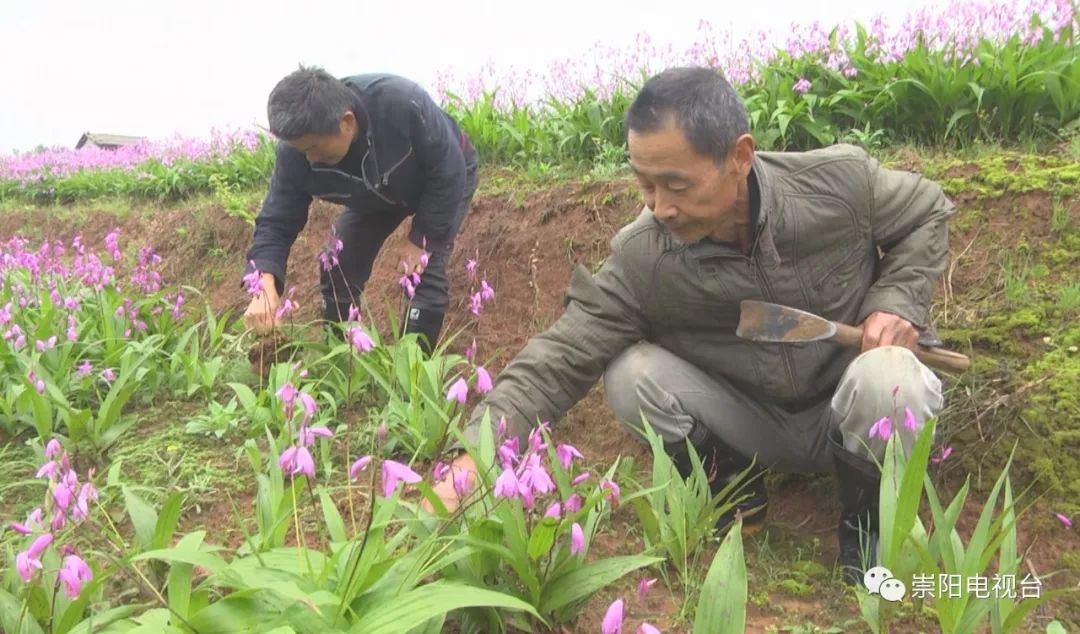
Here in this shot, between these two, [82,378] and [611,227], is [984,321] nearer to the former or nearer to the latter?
[611,227]

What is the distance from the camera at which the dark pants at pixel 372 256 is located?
4176 mm

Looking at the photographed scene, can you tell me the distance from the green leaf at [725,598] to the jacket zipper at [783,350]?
37.7 inches

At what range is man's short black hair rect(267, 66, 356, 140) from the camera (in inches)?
131

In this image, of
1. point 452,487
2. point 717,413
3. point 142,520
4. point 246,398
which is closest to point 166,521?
point 142,520

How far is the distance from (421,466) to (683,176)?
163 centimetres

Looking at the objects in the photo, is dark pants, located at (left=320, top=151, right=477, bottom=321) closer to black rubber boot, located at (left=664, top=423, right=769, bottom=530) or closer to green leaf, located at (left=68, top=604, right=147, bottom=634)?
black rubber boot, located at (left=664, top=423, right=769, bottom=530)

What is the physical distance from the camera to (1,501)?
290cm

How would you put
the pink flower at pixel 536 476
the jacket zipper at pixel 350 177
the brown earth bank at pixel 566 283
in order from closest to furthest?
the pink flower at pixel 536 476
the brown earth bank at pixel 566 283
the jacket zipper at pixel 350 177

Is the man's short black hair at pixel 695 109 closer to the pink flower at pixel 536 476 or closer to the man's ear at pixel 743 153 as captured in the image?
the man's ear at pixel 743 153

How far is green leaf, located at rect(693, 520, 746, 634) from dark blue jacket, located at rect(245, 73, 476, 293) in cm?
281

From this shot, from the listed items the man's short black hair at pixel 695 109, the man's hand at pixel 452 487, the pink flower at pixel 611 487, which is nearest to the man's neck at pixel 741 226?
the man's short black hair at pixel 695 109

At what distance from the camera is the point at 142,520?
194 centimetres

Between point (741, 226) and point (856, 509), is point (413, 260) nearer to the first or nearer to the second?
point (741, 226)

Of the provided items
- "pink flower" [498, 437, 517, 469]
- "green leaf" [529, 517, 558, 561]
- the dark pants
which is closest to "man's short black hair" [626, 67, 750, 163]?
"pink flower" [498, 437, 517, 469]
